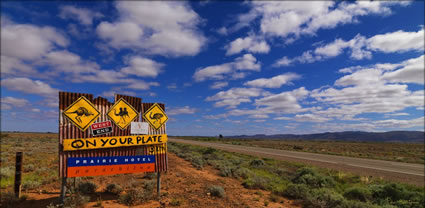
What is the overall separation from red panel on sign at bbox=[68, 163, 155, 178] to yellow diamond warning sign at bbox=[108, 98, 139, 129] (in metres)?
1.51

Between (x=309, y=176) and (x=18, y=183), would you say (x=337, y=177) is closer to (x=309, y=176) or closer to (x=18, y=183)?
(x=309, y=176)

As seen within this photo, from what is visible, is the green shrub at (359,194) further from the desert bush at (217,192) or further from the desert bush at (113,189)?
the desert bush at (113,189)

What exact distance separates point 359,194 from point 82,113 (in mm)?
13650

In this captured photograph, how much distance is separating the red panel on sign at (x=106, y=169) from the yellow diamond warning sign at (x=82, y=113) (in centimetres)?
139

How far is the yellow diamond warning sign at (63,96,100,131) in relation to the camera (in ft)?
23.8

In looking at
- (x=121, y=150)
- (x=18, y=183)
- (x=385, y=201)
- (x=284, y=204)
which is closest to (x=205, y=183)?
(x=284, y=204)

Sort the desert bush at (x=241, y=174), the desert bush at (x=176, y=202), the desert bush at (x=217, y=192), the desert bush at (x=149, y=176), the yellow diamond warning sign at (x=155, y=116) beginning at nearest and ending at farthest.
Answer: the desert bush at (x=176, y=202) → the yellow diamond warning sign at (x=155, y=116) → the desert bush at (x=217, y=192) → the desert bush at (x=149, y=176) → the desert bush at (x=241, y=174)

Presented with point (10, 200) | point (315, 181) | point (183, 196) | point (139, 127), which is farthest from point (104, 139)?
point (315, 181)

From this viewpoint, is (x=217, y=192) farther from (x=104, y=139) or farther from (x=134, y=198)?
(x=104, y=139)

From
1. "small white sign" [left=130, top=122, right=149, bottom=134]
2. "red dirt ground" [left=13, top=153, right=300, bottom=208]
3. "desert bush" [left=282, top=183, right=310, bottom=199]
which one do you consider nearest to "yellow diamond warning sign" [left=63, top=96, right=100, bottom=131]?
"small white sign" [left=130, top=122, right=149, bottom=134]

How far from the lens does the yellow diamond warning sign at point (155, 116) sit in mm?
8758

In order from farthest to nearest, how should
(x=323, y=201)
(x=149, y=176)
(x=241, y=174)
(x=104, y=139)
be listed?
1. (x=241, y=174)
2. (x=149, y=176)
3. (x=323, y=201)
4. (x=104, y=139)

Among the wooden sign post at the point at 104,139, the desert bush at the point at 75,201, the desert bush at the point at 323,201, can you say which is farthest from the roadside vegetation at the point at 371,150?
the desert bush at the point at 75,201

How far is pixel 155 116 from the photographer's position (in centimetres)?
895
